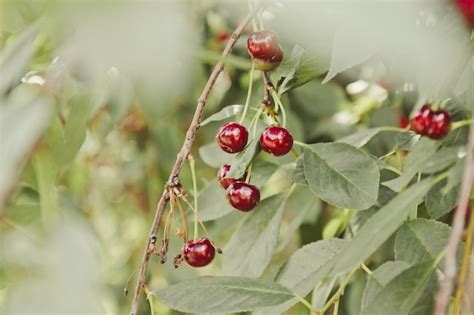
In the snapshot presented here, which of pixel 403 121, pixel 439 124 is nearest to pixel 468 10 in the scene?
pixel 439 124

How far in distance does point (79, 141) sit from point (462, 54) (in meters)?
0.42

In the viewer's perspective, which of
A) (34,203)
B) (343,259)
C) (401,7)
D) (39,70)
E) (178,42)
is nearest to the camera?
(178,42)

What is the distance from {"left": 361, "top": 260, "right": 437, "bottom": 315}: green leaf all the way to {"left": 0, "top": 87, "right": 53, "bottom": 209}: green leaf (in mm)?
316

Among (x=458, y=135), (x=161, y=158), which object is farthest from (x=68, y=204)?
(x=458, y=135)

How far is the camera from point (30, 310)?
54 centimetres

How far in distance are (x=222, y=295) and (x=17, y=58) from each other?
30cm

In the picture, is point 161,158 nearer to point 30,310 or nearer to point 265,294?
point 265,294

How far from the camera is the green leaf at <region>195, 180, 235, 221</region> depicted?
107 centimetres

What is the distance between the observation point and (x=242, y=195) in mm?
895

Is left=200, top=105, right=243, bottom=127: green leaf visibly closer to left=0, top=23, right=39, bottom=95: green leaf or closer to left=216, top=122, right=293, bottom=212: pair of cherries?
left=216, top=122, right=293, bottom=212: pair of cherries

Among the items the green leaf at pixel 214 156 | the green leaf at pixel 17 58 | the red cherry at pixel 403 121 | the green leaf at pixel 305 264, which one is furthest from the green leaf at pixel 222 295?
the red cherry at pixel 403 121

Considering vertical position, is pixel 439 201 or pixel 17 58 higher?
pixel 17 58

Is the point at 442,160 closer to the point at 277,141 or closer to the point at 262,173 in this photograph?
the point at 277,141

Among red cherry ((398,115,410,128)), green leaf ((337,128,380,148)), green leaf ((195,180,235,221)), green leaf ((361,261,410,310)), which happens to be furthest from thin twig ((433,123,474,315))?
red cherry ((398,115,410,128))
